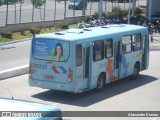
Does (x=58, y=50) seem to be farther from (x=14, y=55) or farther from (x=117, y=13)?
(x=117, y=13)

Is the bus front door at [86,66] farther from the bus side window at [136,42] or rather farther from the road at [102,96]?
the bus side window at [136,42]

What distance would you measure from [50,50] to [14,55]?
456 inches

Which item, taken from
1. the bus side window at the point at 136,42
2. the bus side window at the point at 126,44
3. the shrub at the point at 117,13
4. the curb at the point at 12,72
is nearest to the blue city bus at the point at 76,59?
the bus side window at the point at 126,44

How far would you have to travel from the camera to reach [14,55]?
1118 inches

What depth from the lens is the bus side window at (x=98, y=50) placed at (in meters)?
18.1

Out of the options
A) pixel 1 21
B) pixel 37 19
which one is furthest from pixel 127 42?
pixel 37 19

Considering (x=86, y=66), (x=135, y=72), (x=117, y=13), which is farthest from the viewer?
(x=117, y=13)

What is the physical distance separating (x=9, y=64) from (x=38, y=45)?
7716 millimetres

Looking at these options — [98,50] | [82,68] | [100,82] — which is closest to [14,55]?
[100,82]

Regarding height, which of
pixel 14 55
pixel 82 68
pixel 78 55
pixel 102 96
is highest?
pixel 78 55

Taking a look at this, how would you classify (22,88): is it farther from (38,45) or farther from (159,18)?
(159,18)

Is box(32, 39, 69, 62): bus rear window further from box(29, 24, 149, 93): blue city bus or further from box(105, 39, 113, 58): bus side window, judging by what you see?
box(105, 39, 113, 58): bus side window

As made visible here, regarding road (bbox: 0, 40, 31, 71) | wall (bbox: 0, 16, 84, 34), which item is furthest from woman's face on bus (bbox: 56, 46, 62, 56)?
wall (bbox: 0, 16, 84, 34)

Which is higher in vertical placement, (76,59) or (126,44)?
(126,44)
